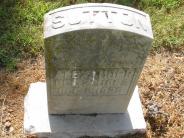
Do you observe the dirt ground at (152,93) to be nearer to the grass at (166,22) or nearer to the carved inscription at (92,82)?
the grass at (166,22)

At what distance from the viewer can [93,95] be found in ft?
12.7

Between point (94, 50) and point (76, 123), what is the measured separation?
1109 mm

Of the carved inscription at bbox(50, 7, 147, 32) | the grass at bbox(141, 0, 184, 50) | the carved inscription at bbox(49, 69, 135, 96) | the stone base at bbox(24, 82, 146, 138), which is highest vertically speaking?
the carved inscription at bbox(50, 7, 147, 32)

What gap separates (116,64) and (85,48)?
1.19ft

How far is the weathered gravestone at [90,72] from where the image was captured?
3125 mm

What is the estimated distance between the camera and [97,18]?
312 cm

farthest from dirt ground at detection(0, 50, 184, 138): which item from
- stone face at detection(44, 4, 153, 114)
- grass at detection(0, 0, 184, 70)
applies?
stone face at detection(44, 4, 153, 114)

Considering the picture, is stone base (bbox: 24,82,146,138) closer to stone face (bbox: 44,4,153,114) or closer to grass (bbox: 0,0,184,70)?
stone face (bbox: 44,4,153,114)

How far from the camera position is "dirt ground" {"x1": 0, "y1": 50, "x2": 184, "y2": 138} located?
4.25m

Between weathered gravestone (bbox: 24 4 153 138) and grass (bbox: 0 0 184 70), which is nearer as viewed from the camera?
weathered gravestone (bbox: 24 4 153 138)

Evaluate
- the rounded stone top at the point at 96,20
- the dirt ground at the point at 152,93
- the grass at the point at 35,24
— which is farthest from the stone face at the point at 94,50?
the grass at the point at 35,24

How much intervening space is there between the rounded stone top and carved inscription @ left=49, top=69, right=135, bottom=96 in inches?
19.7

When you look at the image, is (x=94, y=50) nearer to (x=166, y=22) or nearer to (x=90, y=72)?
(x=90, y=72)

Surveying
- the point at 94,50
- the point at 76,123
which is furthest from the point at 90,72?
the point at 76,123
